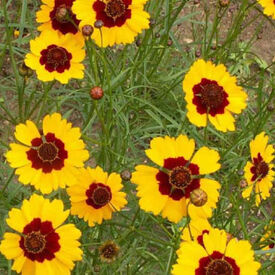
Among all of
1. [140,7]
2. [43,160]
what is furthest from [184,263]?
[140,7]

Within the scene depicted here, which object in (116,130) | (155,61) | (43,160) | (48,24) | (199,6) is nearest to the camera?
(43,160)

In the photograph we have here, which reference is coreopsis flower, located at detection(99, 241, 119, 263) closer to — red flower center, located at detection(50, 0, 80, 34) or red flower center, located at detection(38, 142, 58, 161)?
red flower center, located at detection(38, 142, 58, 161)

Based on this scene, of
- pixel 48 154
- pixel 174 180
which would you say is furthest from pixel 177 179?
pixel 48 154

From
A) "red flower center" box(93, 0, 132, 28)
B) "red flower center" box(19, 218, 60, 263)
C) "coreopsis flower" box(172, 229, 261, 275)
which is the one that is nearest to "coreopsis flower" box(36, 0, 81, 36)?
"red flower center" box(93, 0, 132, 28)

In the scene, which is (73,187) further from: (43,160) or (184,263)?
(184,263)

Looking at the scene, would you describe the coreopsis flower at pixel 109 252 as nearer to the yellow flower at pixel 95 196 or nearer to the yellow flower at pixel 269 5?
the yellow flower at pixel 95 196

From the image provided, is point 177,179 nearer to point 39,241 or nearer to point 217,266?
point 217,266

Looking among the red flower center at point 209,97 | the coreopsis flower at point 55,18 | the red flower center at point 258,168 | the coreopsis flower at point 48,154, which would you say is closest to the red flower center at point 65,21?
the coreopsis flower at point 55,18
